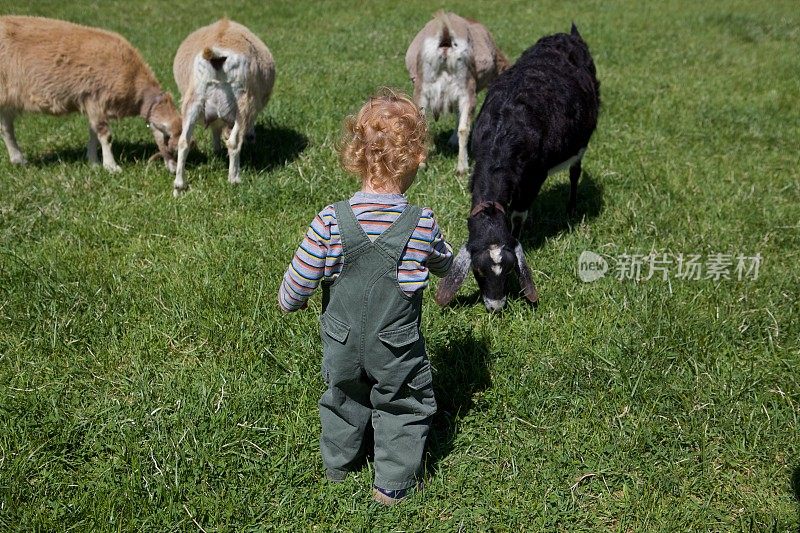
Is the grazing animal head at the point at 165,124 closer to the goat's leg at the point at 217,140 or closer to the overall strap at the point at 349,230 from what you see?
the goat's leg at the point at 217,140

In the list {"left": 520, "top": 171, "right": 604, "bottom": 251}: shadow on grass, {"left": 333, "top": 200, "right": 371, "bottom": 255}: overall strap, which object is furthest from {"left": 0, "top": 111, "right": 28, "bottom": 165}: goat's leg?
{"left": 333, "top": 200, "right": 371, "bottom": 255}: overall strap

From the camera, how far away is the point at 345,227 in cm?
278

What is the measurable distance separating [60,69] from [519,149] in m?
4.74

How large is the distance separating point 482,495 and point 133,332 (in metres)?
2.41

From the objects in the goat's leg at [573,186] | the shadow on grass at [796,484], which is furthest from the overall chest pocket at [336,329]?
the goat's leg at [573,186]

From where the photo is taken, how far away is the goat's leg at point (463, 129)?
23.2 ft

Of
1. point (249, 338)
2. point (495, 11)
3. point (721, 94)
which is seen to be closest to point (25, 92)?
point (249, 338)

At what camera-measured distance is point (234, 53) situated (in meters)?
6.50

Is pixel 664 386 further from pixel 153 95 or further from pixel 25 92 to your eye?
pixel 25 92

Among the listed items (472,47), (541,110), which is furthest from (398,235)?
(472,47)

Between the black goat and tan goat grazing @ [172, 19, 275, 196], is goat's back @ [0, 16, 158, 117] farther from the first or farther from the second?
the black goat

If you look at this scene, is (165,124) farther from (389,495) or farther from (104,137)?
(389,495)

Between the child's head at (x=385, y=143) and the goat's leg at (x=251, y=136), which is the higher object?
the child's head at (x=385, y=143)

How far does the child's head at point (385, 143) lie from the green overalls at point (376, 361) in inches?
6.9
